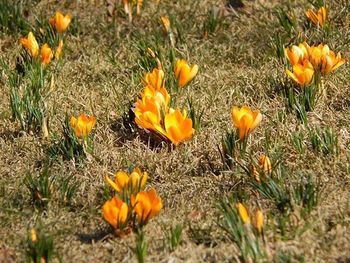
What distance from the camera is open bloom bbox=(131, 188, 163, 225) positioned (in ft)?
9.28

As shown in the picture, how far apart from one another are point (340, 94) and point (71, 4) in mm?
2123

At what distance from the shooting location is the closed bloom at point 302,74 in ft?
12.0

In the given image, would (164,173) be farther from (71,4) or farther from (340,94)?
(71,4)

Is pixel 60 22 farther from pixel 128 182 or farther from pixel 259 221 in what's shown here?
pixel 259 221

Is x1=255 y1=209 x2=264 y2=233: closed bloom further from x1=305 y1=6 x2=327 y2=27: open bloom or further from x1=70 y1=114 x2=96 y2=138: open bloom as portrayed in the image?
x1=305 y1=6 x2=327 y2=27: open bloom

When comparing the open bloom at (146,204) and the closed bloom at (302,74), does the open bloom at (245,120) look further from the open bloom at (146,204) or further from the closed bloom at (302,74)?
the open bloom at (146,204)

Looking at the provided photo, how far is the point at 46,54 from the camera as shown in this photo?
419cm

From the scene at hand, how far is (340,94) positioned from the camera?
387 centimetres

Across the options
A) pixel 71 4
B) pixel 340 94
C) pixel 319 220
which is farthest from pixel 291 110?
pixel 71 4

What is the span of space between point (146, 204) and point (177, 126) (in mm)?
642

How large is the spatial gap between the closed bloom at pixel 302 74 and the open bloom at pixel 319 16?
760 millimetres

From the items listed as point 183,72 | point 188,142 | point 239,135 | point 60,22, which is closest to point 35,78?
point 60,22

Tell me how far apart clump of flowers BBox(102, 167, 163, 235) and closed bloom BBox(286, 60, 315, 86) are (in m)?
1.09

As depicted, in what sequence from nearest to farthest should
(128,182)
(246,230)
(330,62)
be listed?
(246,230) < (128,182) < (330,62)
